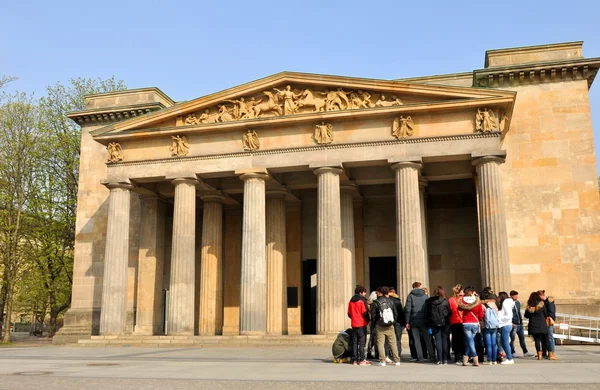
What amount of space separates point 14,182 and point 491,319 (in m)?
33.2

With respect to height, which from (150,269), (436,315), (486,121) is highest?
(486,121)

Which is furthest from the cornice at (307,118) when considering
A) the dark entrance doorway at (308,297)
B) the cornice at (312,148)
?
the dark entrance doorway at (308,297)

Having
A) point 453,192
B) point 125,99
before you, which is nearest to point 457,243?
point 453,192

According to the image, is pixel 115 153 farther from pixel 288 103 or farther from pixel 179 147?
pixel 288 103

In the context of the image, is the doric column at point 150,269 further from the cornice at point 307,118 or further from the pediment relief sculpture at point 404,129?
the pediment relief sculpture at point 404,129

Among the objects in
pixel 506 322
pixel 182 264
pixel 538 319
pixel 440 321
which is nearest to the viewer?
pixel 440 321

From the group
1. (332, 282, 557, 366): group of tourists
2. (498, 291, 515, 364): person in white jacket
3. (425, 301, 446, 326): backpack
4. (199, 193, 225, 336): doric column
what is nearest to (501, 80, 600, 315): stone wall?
(332, 282, 557, 366): group of tourists

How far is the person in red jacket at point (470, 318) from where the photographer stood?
14.7 metres

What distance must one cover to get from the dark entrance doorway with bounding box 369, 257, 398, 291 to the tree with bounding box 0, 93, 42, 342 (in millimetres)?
22190

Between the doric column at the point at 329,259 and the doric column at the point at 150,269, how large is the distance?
34.8 ft

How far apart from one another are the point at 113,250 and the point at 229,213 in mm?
8168

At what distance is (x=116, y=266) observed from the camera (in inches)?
1137

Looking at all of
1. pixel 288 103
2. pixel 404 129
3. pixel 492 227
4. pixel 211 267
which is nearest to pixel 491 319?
pixel 492 227

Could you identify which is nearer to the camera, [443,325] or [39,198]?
[443,325]
